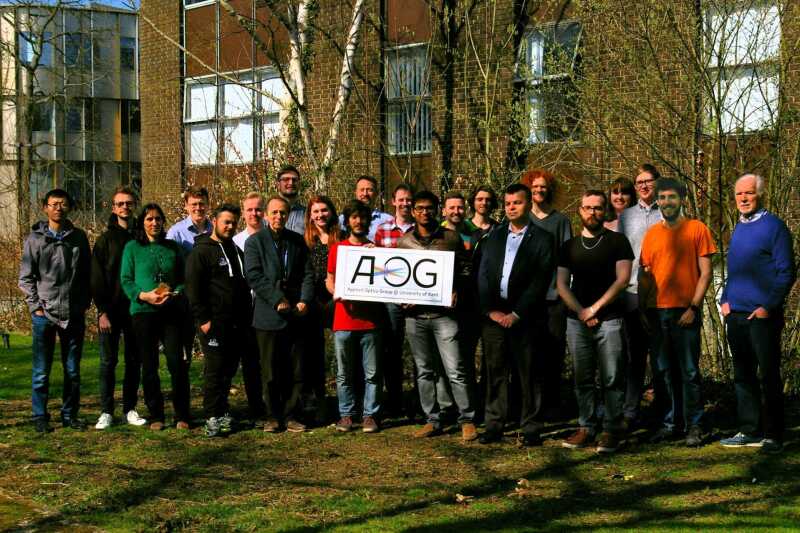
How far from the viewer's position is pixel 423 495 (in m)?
7.82

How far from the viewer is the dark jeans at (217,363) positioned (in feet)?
33.4

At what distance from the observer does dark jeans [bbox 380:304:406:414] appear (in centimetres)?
1054

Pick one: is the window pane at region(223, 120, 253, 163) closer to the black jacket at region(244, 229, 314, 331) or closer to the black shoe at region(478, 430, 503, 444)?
the black jacket at region(244, 229, 314, 331)

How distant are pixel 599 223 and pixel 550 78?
5719mm

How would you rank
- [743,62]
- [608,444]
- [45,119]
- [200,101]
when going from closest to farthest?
1. [608,444]
2. [743,62]
3. [200,101]
4. [45,119]

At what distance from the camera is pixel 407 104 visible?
755 inches

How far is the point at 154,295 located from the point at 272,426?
1613 millimetres

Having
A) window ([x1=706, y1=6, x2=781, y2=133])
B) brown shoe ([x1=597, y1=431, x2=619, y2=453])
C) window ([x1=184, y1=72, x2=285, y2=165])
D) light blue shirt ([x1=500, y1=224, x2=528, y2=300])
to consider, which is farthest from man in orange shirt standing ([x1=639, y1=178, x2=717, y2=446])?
window ([x1=184, y1=72, x2=285, y2=165])

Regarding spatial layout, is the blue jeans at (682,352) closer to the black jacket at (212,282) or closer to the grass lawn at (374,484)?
the grass lawn at (374,484)

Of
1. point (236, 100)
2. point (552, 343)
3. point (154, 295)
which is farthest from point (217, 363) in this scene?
point (236, 100)

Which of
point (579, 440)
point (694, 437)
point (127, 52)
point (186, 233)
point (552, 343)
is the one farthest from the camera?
point (127, 52)

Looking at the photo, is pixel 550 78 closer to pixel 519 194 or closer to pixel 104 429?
pixel 519 194

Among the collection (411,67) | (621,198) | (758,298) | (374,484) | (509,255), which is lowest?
(374,484)

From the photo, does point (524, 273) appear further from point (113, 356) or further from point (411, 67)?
point (411, 67)
